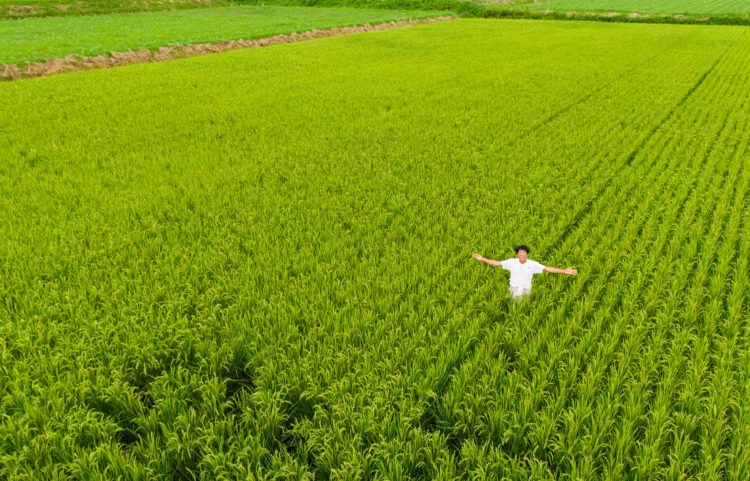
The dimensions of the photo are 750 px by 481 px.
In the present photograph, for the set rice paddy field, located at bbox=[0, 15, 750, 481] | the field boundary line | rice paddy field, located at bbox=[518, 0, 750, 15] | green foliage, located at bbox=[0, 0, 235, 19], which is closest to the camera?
rice paddy field, located at bbox=[0, 15, 750, 481]

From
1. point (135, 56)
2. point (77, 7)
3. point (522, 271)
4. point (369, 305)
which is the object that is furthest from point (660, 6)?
point (369, 305)

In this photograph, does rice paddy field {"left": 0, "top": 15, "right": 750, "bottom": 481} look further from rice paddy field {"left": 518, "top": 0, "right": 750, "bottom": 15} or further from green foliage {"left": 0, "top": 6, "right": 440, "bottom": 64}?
rice paddy field {"left": 518, "top": 0, "right": 750, "bottom": 15}

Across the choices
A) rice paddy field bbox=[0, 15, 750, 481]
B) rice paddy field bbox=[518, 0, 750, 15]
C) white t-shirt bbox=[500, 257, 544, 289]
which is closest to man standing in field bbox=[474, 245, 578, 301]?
white t-shirt bbox=[500, 257, 544, 289]

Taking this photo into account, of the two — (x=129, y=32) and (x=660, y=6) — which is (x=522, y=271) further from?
(x=660, y=6)

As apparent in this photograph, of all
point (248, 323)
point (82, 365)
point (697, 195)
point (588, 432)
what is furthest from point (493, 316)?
point (697, 195)

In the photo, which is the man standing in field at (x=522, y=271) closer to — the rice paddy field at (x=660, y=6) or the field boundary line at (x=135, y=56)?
the field boundary line at (x=135, y=56)

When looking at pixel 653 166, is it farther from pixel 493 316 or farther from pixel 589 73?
pixel 589 73
